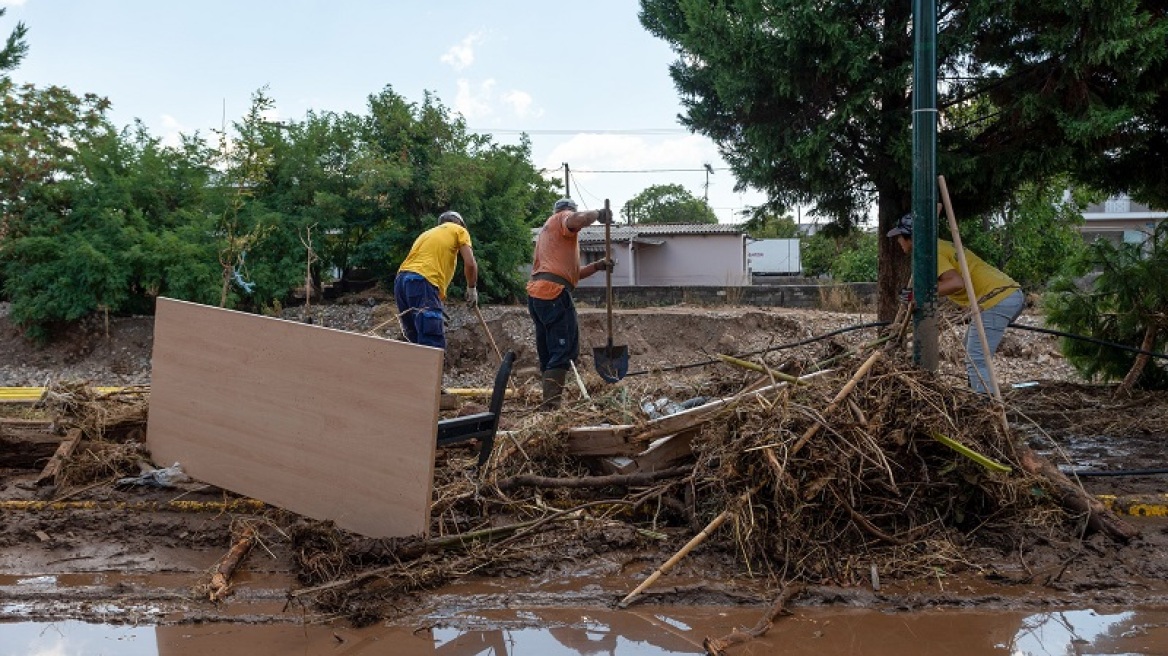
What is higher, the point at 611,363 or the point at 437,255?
the point at 437,255

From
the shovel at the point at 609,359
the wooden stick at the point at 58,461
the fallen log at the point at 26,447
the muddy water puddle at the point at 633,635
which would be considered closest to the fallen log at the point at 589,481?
the muddy water puddle at the point at 633,635

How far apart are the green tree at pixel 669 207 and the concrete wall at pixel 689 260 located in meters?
27.6

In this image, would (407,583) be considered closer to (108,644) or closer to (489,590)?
(489,590)

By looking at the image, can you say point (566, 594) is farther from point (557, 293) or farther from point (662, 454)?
point (557, 293)

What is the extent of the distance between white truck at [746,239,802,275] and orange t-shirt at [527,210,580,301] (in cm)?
4125

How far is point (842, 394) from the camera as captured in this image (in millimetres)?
4379

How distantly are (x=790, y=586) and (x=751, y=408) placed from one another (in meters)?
0.96

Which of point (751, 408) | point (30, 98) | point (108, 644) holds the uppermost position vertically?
point (30, 98)

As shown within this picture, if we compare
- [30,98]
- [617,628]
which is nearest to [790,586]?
[617,628]

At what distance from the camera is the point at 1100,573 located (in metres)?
4.01

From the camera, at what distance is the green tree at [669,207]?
65000 mm

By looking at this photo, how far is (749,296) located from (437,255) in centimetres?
1559

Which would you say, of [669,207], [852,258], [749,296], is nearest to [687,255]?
[852,258]

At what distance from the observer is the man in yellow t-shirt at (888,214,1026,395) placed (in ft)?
19.4
